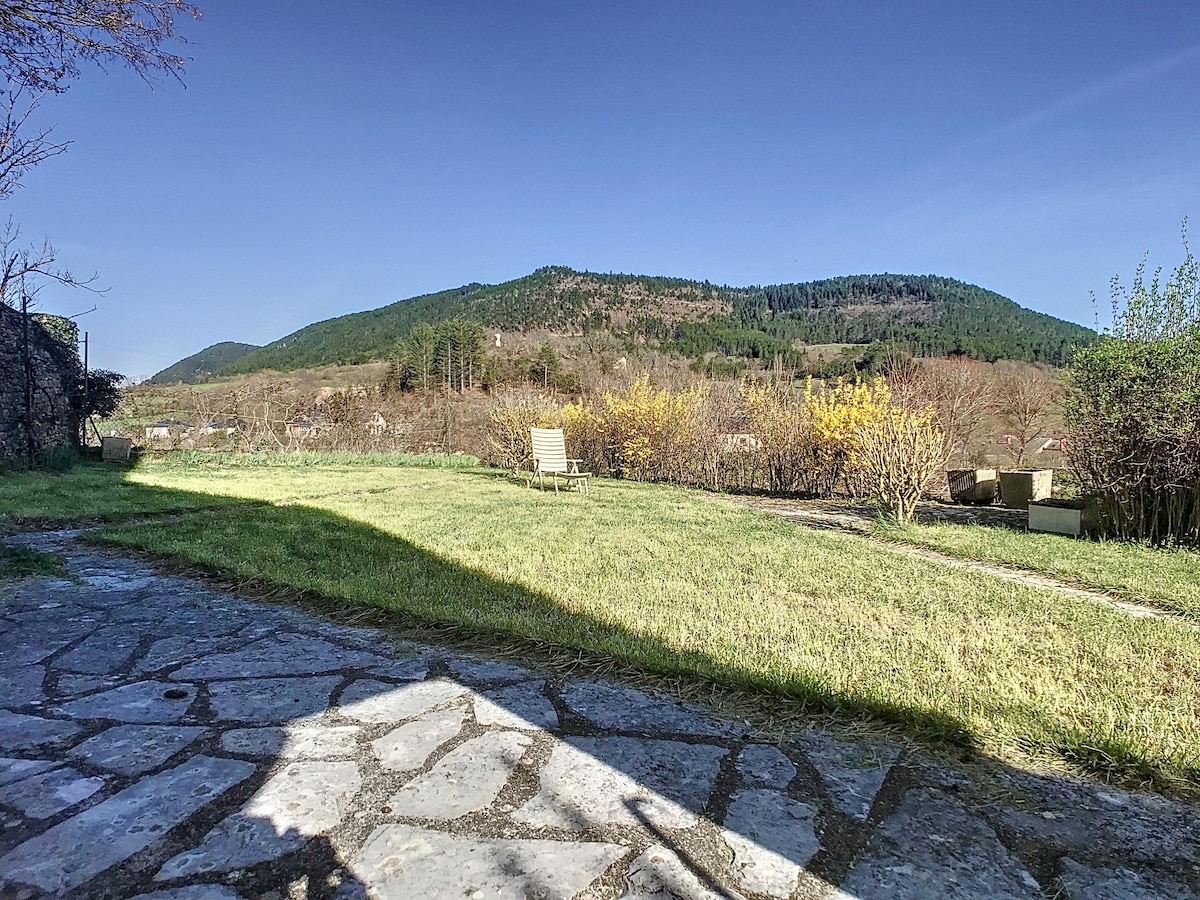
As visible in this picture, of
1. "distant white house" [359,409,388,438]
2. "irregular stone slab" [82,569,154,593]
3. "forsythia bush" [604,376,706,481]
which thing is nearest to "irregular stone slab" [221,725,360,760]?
"irregular stone slab" [82,569,154,593]

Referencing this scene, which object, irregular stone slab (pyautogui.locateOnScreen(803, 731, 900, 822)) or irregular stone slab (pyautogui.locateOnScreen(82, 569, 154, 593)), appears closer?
irregular stone slab (pyautogui.locateOnScreen(803, 731, 900, 822))

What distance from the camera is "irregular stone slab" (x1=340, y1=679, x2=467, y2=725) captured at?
2.11m

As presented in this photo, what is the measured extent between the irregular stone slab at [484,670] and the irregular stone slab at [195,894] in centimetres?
115

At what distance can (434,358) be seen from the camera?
1268 inches

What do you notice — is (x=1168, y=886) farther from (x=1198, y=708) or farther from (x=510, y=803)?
(x=510, y=803)

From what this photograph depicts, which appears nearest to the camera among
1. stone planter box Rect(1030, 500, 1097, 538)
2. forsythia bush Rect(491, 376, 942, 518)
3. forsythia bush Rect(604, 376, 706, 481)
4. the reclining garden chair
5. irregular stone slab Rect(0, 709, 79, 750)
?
irregular stone slab Rect(0, 709, 79, 750)

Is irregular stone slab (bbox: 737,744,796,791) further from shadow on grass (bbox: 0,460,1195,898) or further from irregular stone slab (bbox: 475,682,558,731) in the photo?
irregular stone slab (bbox: 475,682,558,731)

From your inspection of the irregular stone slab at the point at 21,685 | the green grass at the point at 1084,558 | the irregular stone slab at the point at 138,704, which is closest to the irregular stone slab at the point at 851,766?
the irregular stone slab at the point at 138,704

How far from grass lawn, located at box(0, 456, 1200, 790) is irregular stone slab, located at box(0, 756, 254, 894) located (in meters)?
1.37

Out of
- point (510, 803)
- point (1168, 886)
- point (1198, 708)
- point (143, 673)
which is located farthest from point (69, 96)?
point (1198, 708)

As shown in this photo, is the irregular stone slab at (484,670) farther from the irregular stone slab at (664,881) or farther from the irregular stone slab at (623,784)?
the irregular stone slab at (664,881)

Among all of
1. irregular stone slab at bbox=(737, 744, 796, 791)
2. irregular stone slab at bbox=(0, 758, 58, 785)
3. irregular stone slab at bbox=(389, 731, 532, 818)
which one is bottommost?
irregular stone slab at bbox=(737, 744, 796, 791)

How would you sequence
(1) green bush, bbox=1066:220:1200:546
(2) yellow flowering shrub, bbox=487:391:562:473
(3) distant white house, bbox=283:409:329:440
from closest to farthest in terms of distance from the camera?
1. (1) green bush, bbox=1066:220:1200:546
2. (2) yellow flowering shrub, bbox=487:391:562:473
3. (3) distant white house, bbox=283:409:329:440

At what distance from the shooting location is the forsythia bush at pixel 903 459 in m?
7.08
